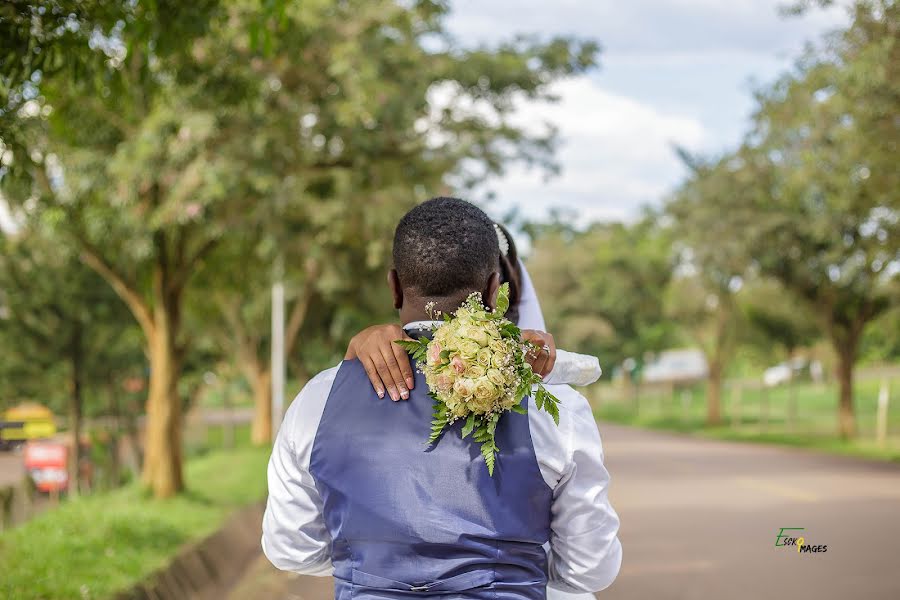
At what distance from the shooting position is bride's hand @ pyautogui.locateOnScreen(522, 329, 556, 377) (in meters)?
2.92

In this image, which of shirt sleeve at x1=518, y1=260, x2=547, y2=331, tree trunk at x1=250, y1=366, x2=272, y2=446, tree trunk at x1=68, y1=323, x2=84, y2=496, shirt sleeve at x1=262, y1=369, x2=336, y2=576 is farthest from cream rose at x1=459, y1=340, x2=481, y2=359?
tree trunk at x1=250, y1=366, x2=272, y2=446

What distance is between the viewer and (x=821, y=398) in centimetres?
6034

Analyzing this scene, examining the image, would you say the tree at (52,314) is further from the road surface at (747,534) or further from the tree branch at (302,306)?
the road surface at (747,534)

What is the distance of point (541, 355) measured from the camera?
294 cm

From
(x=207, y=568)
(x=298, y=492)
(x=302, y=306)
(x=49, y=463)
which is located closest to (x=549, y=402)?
(x=298, y=492)

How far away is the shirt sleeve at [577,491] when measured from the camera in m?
2.66

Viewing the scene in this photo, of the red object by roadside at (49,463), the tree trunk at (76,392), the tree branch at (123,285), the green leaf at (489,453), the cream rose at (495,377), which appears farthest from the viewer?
the red object by roadside at (49,463)

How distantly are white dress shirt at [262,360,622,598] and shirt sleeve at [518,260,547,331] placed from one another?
1.31 m

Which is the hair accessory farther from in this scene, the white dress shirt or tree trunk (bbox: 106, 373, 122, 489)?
tree trunk (bbox: 106, 373, 122, 489)

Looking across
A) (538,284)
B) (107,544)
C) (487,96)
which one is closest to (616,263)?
(538,284)

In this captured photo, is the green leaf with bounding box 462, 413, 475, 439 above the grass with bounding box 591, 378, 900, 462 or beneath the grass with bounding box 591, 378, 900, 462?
above

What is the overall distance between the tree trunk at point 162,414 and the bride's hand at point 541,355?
1199 cm

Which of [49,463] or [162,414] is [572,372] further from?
[49,463]

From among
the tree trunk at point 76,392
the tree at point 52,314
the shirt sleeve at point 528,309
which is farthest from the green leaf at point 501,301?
the tree trunk at point 76,392
